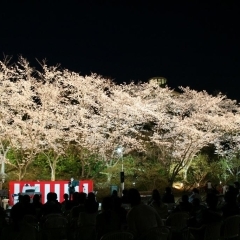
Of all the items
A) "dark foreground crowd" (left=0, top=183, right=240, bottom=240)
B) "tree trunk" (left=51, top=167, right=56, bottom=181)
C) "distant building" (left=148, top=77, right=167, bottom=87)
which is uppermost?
A: "distant building" (left=148, top=77, right=167, bottom=87)

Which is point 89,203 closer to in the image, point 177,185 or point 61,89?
point 61,89

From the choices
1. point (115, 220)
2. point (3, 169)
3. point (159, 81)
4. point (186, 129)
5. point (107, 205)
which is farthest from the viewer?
point (159, 81)

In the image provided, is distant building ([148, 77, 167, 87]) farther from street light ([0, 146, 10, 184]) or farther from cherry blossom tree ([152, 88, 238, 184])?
street light ([0, 146, 10, 184])

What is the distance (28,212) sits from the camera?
25.7 feet

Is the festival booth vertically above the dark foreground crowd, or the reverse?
the festival booth

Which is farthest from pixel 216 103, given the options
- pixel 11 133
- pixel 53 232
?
pixel 53 232

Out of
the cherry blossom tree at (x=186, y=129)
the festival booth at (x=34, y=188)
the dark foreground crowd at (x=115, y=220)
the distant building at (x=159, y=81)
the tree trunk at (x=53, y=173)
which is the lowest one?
the dark foreground crowd at (x=115, y=220)

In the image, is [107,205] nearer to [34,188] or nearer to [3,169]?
[34,188]

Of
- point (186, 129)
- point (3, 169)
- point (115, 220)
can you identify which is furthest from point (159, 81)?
point (115, 220)

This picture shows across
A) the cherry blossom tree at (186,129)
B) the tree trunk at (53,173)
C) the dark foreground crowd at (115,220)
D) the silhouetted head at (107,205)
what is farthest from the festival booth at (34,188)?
the silhouetted head at (107,205)

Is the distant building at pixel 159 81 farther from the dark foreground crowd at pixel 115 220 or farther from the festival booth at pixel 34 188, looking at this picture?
the dark foreground crowd at pixel 115 220

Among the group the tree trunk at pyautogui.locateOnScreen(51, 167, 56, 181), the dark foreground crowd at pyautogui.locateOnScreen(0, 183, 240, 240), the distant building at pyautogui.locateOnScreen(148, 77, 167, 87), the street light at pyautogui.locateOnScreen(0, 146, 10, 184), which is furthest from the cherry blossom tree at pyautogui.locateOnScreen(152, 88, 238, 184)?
the dark foreground crowd at pyautogui.locateOnScreen(0, 183, 240, 240)

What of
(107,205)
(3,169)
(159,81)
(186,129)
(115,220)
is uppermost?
(159,81)

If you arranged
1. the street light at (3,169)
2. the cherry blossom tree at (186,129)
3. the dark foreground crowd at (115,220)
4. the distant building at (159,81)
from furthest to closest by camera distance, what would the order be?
1. the distant building at (159,81)
2. the cherry blossom tree at (186,129)
3. the street light at (3,169)
4. the dark foreground crowd at (115,220)
